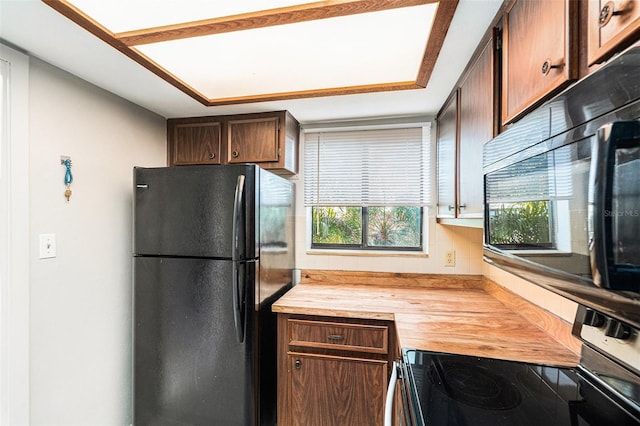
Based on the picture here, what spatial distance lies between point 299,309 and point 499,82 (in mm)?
1421

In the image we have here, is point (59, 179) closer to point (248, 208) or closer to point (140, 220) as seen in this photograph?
point (140, 220)

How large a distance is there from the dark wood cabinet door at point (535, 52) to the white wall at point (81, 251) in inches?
80.2

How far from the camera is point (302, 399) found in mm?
1646

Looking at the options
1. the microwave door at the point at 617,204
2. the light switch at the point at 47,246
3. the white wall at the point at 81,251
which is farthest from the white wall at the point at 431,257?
the microwave door at the point at 617,204

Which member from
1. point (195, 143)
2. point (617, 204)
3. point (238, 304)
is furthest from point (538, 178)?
point (195, 143)

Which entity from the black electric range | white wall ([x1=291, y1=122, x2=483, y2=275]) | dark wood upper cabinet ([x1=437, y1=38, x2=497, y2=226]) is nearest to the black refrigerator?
white wall ([x1=291, y1=122, x2=483, y2=275])

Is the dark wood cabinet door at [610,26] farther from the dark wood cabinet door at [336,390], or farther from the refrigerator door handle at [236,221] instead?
the dark wood cabinet door at [336,390]

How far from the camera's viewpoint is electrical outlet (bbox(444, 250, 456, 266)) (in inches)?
84.3

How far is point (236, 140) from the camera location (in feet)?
6.92

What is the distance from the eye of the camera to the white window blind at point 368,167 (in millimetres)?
2197

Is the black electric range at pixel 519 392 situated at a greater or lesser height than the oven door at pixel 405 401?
greater

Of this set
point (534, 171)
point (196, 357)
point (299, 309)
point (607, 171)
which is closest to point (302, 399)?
point (299, 309)

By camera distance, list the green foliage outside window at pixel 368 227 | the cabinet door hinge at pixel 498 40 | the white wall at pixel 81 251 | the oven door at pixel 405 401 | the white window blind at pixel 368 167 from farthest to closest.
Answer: the green foliage outside window at pixel 368 227, the white window blind at pixel 368 167, the white wall at pixel 81 251, the cabinet door hinge at pixel 498 40, the oven door at pixel 405 401

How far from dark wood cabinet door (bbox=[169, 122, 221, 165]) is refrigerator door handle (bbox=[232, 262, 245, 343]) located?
3.12ft
